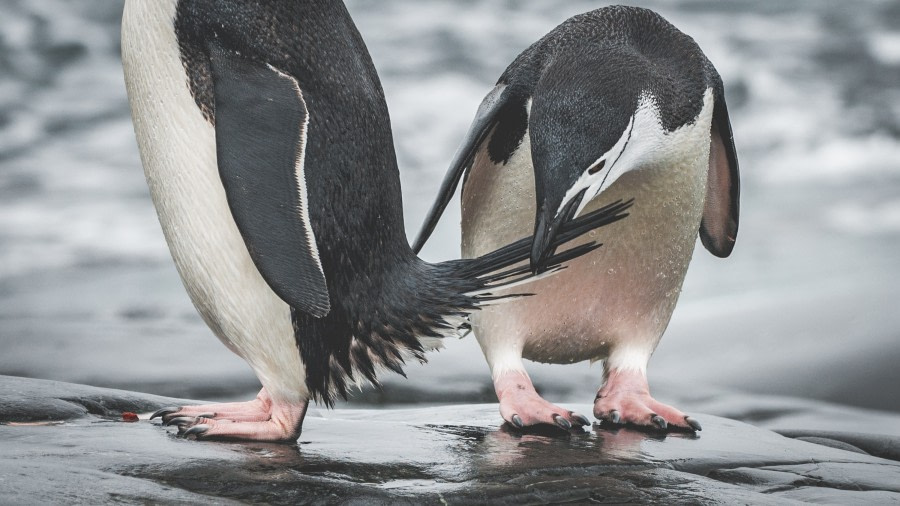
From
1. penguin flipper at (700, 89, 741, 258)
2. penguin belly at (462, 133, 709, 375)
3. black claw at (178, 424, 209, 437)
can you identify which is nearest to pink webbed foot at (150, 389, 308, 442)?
black claw at (178, 424, 209, 437)

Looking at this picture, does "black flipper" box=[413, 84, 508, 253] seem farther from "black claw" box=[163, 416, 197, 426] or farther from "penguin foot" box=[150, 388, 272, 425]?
"black claw" box=[163, 416, 197, 426]

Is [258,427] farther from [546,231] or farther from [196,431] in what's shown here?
[546,231]

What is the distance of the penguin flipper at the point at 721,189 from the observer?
10.2 feet

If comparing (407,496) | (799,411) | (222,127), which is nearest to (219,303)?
(222,127)

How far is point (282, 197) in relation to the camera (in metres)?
2.21

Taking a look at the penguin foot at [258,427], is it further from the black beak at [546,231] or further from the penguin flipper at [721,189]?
the penguin flipper at [721,189]

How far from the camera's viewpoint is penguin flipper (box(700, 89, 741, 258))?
10.2 ft

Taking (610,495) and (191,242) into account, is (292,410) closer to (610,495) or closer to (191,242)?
(191,242)

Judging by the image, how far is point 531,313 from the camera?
2.94 meters

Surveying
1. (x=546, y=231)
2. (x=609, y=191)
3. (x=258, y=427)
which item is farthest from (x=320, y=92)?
(x=609, y=191)

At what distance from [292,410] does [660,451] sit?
30.6 inches

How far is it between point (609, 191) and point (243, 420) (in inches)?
40.8

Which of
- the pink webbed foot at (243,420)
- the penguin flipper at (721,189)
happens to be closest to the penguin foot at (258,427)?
the pink webbed foot at (243,420)

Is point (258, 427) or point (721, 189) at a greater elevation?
point (721, 189)
